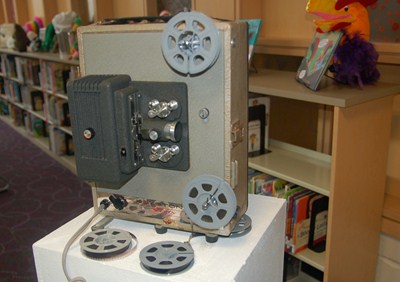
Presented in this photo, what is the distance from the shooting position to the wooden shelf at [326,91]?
1.28 metres

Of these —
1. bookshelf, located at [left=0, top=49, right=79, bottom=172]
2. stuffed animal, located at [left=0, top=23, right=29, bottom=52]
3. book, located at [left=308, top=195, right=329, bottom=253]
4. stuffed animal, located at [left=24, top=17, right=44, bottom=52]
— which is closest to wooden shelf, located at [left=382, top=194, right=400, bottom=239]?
book, located at [left=308, top=195, right=329, bottom=253]

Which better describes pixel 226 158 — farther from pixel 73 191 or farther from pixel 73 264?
pixel 73 191

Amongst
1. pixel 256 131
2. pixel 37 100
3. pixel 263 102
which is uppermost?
pixel 263 102

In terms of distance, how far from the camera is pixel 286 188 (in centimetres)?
169

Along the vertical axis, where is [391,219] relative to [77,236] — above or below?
below

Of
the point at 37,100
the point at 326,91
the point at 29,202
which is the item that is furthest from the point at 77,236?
the point at 37,100

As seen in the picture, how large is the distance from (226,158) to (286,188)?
0.92m

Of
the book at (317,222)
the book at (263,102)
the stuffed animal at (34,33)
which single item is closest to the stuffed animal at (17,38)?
the stuffed animal at (34,33)

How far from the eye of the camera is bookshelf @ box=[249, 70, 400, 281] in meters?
1.33

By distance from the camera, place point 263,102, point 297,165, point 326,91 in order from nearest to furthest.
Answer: point 326,91, point 297,165, point 263,102

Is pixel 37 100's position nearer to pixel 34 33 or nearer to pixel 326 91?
pixel 34 33

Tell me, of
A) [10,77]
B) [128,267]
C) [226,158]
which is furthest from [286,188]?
[10,77]

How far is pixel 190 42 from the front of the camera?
0.78 meters

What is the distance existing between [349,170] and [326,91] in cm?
29
